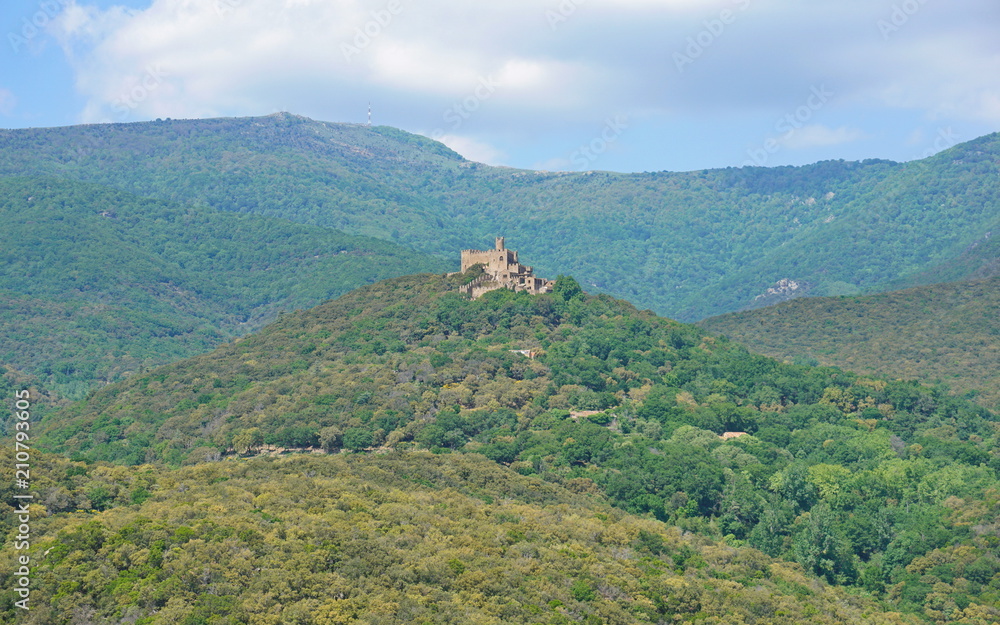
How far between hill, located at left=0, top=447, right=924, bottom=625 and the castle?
47.2 m

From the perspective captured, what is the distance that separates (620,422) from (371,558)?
46.2 metres

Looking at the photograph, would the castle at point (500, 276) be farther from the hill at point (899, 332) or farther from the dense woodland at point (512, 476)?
the hill at point (899, 332)

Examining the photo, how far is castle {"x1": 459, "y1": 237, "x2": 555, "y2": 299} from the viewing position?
126m

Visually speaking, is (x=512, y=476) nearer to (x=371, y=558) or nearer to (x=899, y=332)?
(x=371, y=558)

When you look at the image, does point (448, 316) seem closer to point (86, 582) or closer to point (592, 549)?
point (592, 549)

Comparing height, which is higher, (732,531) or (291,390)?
(291,390)

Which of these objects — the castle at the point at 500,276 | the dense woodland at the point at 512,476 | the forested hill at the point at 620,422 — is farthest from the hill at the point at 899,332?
the castle at the point at 500,276

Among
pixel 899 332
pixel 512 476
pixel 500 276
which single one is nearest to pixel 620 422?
pixel 512 476

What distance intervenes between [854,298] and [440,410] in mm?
103514

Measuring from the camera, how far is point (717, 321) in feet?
628

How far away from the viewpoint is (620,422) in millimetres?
100250

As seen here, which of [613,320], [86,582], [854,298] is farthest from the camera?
[854,298]

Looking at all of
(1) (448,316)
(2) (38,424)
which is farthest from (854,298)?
(2) (38,424)

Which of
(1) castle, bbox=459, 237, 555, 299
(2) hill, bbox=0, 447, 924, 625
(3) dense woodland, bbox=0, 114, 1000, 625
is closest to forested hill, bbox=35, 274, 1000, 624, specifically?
(3) dense woodland, bbox=0, 114, 1000, 625
